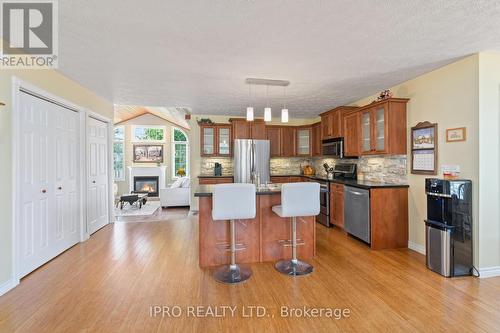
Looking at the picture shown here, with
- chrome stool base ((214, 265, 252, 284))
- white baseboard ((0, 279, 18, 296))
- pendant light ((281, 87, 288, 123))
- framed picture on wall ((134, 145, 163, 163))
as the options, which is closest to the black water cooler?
pendant light ((281, 87, 288, 123))

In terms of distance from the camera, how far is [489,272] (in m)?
2.86

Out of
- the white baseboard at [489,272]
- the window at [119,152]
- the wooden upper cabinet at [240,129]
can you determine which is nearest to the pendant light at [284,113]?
the wooden upper cabinet at [240,129]

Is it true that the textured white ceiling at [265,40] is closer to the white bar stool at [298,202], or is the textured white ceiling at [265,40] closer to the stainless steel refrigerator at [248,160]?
the white bar stool at [298,202]

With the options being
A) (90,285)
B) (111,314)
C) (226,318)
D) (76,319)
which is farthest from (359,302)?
(90,285)

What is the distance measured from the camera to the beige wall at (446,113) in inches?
113

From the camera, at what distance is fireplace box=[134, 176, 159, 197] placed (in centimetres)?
987

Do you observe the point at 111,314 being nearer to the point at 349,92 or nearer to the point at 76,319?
the point at 76,319

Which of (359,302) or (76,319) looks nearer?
(76,319)

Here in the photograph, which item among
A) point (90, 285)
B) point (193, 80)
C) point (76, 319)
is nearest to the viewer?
point (76, 319)

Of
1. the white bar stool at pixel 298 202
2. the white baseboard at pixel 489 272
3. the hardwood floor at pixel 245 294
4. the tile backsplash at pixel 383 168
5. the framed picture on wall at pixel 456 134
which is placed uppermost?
the framed picture on wall at pixel 456 134

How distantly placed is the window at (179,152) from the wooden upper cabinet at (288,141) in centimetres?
525

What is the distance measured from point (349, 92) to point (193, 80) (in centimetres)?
278

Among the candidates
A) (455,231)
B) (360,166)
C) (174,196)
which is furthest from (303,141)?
(455,231)

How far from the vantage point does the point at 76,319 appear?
2115mm
